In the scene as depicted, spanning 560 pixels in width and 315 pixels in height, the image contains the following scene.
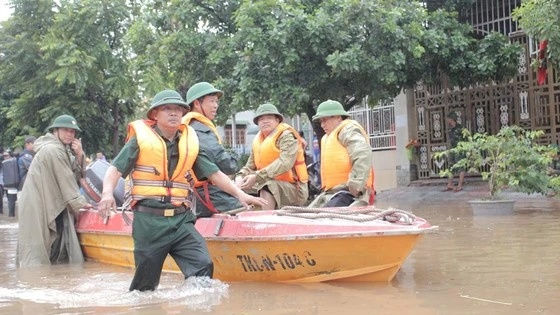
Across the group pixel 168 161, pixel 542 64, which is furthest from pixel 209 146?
pixel 542 64

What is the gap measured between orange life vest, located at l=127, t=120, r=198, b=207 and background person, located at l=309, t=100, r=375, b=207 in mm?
1827

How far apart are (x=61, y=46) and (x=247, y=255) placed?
12474 mm

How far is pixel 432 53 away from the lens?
49.2 feet

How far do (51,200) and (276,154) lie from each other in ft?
8.79

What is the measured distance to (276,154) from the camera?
24.9 ft

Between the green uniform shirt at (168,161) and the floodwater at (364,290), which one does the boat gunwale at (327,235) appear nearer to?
the floodwater at (364,290)

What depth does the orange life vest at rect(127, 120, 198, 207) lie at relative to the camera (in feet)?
17.4

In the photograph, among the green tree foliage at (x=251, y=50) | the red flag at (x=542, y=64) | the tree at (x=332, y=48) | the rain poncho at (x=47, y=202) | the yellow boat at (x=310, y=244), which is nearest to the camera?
the yellow boat at (x=310, y=244)

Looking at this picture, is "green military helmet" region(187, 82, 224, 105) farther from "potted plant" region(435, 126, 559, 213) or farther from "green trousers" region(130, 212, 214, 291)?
"potted plant" region(435, 126, 559, 213)

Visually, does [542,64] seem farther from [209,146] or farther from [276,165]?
[209,146]

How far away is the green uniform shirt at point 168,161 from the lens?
530 cm

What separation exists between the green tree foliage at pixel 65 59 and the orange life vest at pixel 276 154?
1046 centimetres

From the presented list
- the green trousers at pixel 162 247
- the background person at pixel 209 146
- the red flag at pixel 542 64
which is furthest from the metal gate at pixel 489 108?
the green trousers at pixel 162 247

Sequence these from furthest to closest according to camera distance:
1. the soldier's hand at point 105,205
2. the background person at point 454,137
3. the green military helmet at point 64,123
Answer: the background person at point 454,137
the green military helmet at point 64,123
the soldier's hand at point 105,205
